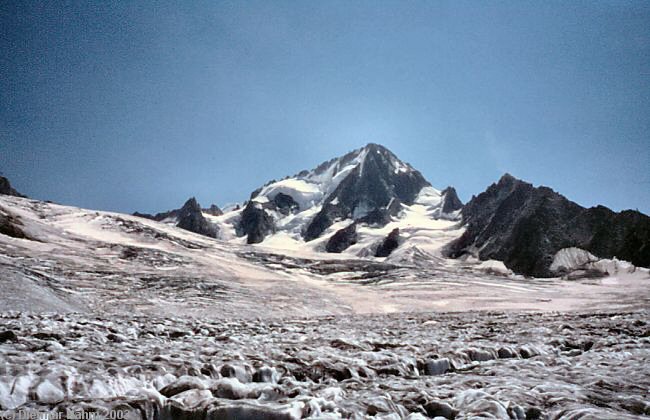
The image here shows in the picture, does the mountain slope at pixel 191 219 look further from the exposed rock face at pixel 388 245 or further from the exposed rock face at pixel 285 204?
the exposed rock face at pixel 388 245

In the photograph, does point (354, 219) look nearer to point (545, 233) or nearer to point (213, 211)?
point (213, 211)

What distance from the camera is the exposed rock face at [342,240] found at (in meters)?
125

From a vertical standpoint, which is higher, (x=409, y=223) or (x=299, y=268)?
(x=409, y=223)

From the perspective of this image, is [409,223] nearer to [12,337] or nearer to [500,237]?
[500,237]

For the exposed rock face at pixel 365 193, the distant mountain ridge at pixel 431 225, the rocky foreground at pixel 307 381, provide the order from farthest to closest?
the exposed rock face at pixel 365 193 → the distant mountain ridge at pixel 431 225 → the rocky foreground at pixel 307 381

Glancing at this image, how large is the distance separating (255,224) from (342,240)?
44.1 m

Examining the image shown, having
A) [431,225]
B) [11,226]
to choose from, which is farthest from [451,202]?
[11,226]

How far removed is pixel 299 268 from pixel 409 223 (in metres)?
115

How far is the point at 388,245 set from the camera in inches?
4277

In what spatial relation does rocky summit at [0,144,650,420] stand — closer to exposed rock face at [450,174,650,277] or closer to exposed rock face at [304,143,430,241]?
exposed rock face at [450,174,650,277]

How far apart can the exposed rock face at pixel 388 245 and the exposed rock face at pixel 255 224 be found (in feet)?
186

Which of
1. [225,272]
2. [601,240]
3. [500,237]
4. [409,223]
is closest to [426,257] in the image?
[500,237]

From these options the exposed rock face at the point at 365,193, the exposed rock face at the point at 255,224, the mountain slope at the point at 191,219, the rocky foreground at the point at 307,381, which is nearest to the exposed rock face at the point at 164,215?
the mountain slope at the point at 191,219

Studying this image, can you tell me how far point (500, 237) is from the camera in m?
90.2
